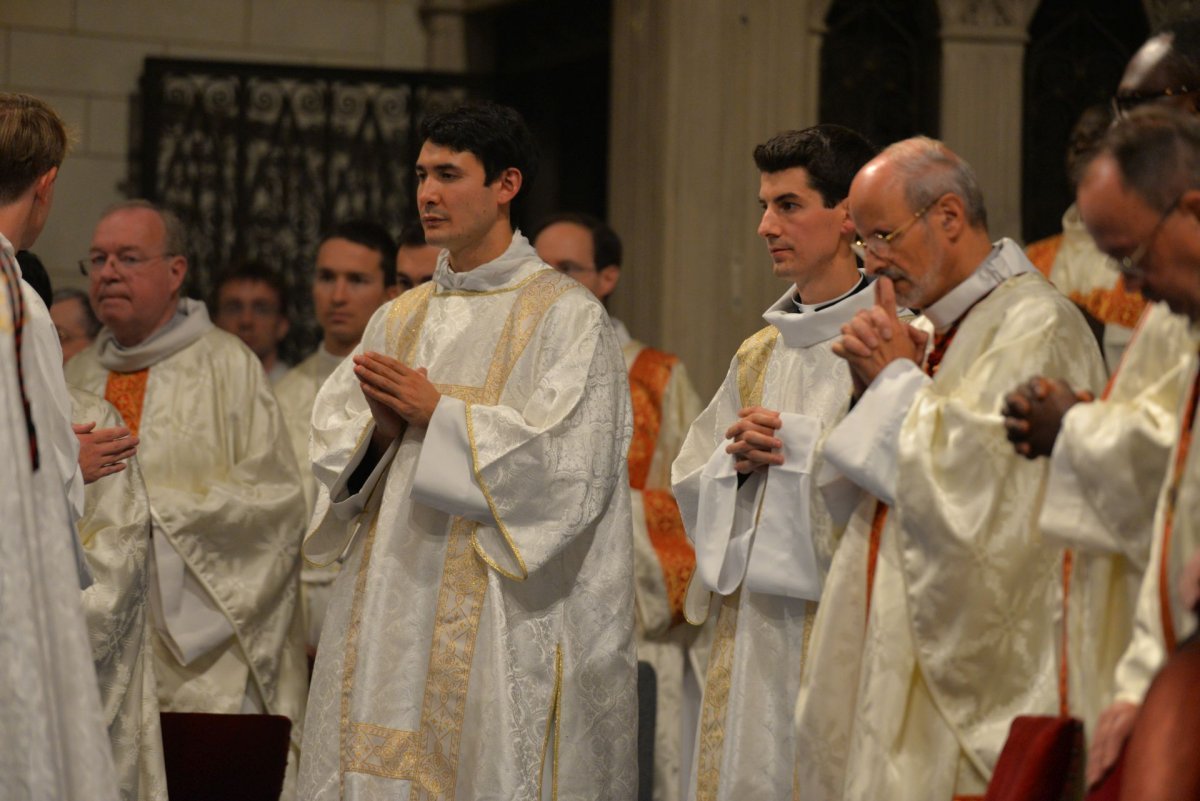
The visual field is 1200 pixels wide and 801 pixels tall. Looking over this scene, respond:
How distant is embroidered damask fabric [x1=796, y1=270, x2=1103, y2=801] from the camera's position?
373 centimetres

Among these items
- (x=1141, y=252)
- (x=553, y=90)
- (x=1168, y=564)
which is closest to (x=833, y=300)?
(x=1141, y=252)

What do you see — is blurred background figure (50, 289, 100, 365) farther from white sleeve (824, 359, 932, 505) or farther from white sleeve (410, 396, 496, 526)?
white sleeve (824, 359, 932, 505)

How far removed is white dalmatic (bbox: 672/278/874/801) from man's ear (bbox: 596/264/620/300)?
2379 millimetres

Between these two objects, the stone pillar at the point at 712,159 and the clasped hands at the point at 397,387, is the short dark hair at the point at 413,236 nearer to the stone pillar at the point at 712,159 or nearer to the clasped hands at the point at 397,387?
Answer: the stone pillar at the point at 712,159

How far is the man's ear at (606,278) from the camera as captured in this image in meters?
7.12

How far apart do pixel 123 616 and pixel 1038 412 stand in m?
3.16

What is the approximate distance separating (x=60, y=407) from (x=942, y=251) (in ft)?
6.44

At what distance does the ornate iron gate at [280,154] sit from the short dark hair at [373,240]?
1.88 metres

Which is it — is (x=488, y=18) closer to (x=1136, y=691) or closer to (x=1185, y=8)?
(x=1185, y=8)

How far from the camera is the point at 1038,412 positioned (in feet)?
11.2

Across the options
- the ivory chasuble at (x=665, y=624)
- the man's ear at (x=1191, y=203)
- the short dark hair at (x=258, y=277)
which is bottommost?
the ivory chasuble at (x=665, y=624)

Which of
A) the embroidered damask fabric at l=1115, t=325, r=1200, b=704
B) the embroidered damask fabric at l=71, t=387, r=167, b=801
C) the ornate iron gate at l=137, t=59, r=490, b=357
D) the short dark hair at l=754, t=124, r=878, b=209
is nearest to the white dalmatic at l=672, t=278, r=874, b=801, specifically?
the short dark hair at l=754, t=124, r=878, b=209

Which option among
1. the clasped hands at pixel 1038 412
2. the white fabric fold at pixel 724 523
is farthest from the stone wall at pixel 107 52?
the clasped hands at pixel 1038 412

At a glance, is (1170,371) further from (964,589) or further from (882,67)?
(882,67)
